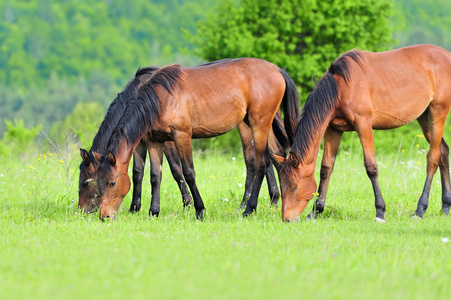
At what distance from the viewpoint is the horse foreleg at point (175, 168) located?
29.6ft

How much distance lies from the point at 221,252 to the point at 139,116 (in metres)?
3.14

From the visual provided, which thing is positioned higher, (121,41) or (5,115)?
(121,41)

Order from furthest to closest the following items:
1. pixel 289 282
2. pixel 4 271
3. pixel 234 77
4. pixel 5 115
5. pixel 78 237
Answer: pixel 5 115
pixel 234 77
pixel 78 237
pixel 4 271
pixel 289 282

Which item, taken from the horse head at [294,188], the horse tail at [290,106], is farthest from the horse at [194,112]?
the horse head at [294,188]

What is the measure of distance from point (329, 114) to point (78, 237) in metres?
3.73

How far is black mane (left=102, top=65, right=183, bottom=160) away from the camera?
7840 mm

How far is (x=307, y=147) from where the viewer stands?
306 inches

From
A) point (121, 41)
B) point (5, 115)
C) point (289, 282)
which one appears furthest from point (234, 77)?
point (121, 41)

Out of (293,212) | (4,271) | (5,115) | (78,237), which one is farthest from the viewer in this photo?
(5,115)

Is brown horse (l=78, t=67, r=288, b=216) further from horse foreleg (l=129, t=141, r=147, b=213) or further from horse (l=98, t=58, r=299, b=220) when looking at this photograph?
horse (l=98, t=58, r=299, b=220)

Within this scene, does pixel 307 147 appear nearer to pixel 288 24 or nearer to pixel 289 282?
pixel 289 282

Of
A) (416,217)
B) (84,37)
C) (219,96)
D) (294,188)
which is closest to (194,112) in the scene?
(219,96)

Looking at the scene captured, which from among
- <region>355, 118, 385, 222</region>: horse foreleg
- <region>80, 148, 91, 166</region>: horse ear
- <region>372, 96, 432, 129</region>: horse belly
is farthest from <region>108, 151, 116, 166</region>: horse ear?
<region>372, 96, 432, 129</region>: horse belly

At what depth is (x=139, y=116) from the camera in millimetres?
7836
